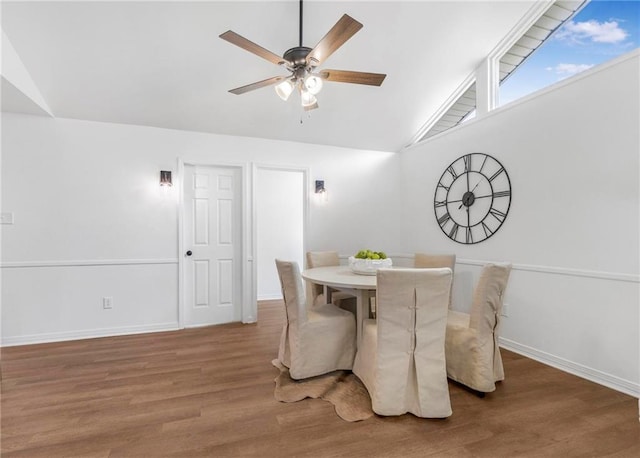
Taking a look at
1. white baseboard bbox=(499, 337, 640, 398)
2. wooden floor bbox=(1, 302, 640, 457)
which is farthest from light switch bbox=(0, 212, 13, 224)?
white baseboard bbox=(499, 337, 640, 398)

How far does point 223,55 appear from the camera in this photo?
2873mm

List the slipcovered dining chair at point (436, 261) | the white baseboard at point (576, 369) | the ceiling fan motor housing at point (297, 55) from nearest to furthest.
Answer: the ceiling fan motor housing at point (297, 55)
the white baseboard at point (576, 369)
the slipcovered dining chair at point (436, 261)

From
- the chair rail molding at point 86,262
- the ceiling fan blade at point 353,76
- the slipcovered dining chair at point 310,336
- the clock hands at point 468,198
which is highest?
the ceiling fan blade at point 353,76

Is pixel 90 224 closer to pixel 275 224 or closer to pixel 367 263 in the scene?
pixel 275 224

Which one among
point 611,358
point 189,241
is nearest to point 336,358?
point 611,358

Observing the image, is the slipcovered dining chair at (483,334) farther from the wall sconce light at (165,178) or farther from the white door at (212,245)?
the wall sconce light at (165,178)

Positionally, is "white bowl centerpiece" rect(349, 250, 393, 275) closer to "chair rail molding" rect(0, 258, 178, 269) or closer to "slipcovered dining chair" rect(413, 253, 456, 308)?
"slipcovered dining chair" rect(413, 253, 456, 308)

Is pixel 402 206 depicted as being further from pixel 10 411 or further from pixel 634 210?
pixel 10 411

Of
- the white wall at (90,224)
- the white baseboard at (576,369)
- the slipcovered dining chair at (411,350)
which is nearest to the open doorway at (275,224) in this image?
the white wall at (90,224)

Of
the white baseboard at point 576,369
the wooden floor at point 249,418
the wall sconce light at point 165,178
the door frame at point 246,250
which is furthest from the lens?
the door frame at point 246,250

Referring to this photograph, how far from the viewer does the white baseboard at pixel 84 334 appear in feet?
10.4

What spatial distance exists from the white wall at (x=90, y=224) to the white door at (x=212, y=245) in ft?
0.55

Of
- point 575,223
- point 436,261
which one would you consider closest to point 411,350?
point 436,261

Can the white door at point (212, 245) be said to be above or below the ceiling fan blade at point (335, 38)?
below
